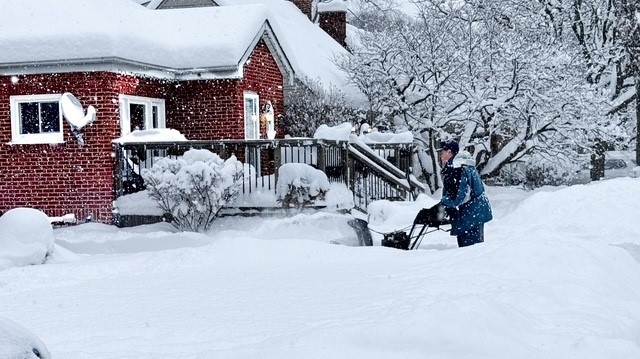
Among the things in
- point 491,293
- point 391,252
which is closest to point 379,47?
point 391,252

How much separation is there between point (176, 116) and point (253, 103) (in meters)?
2.00

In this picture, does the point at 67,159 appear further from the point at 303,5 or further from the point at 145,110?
the point at 303,5

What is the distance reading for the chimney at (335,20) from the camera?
101 ft

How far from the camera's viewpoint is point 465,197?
827 centimetres

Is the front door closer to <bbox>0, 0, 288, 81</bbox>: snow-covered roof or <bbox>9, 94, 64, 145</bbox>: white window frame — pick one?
<bbox>0, 0, 288, 81</bbox>: snow-covered roof

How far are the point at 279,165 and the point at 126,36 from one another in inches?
161

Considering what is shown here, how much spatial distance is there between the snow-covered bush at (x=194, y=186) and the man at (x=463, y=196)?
4.90 m

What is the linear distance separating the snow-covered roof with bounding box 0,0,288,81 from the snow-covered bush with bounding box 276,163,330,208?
12.2 ft

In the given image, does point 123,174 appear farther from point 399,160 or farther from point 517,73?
point 517,73

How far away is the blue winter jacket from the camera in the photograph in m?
8.29

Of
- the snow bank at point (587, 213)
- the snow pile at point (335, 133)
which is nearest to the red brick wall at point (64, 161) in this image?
the snow pile at point (335, 133)

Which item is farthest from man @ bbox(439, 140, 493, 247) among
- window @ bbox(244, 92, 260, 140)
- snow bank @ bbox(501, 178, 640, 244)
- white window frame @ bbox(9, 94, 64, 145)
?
window @ bbox(244, 92, 260, 140)

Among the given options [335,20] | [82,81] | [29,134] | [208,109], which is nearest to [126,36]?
[82,81]

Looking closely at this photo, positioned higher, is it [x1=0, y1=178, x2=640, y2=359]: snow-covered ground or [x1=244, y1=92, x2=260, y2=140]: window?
[x1=244, y1=92, x2=260, y2=140]: window
